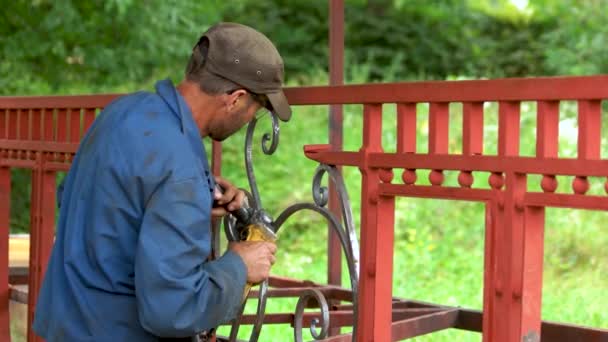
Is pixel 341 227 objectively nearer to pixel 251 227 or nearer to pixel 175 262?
pixel 251 227

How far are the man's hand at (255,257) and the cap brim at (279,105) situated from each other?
33 cm

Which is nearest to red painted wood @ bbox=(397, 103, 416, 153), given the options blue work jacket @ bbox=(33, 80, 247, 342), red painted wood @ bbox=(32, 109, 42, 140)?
blue work jacket @ bbox=(33, 80, 247, 342)

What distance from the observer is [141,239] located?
2.50 m

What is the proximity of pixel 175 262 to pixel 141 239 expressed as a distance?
0.09 metres

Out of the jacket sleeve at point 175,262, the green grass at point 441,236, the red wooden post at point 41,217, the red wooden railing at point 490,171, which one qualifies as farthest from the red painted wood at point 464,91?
the green grass at point 441,236

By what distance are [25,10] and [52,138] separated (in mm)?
9068

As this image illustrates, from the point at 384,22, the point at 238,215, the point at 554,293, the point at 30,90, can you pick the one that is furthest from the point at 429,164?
the point at 384,22

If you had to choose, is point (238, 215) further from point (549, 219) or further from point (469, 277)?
point (549, 219)

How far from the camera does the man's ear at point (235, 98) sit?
2.75m

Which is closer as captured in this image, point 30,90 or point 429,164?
point 429,164

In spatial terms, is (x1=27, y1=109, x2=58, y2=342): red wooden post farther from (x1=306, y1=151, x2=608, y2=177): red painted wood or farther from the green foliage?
the green foliage

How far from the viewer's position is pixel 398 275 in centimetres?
952

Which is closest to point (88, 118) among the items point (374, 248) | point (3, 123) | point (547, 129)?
point (3, 123)

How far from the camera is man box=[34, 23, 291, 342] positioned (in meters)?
2.52
